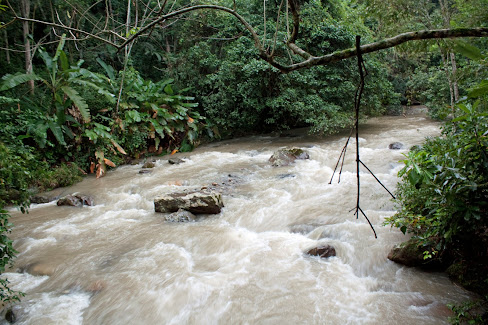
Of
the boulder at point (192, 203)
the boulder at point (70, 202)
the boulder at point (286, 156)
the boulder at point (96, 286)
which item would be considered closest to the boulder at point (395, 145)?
the boulder at point (286, 156)

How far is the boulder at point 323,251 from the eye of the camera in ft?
13.4

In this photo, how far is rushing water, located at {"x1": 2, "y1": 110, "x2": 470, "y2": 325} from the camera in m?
3.17

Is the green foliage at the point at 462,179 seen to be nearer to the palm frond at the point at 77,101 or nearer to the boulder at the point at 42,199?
the boulder at the point at 42,199

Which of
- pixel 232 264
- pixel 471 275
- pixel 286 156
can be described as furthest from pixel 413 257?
pixel 286 156

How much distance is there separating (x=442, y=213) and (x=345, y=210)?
8.70ft

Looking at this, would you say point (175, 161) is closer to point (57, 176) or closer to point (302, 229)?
point (57, 176)

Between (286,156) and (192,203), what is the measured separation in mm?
4064

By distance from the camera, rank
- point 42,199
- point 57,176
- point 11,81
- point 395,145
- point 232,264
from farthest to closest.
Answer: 1. point 395,145
2. point 57,176
3. point 11,81
4. point 42,199
5. point 232,264

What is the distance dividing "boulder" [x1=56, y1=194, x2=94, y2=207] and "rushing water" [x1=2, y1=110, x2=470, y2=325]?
0.16m

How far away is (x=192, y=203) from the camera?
5781mm

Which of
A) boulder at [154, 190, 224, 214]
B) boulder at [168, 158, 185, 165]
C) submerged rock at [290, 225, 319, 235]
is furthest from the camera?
boulder at [168, 158, 185, 165]

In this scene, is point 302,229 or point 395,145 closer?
point 302,229

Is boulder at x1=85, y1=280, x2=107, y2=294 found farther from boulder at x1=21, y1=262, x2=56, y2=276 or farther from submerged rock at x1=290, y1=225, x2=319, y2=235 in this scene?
submerged rock at x1=290, y1=225, x2=319, y2=235

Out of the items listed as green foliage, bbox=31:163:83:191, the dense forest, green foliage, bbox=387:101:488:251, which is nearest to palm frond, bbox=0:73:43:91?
the dense forest
